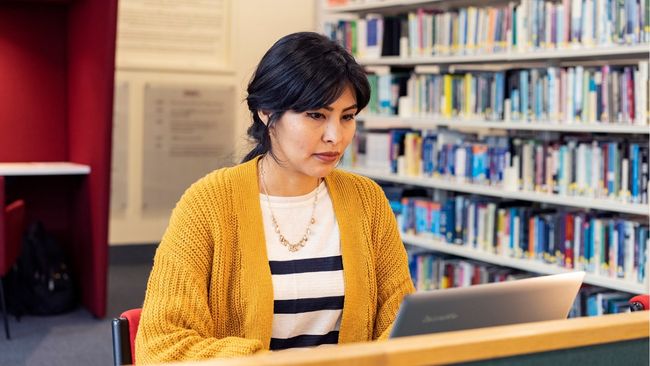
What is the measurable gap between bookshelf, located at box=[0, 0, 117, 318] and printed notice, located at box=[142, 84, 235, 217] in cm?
115

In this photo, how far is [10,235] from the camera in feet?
14.6

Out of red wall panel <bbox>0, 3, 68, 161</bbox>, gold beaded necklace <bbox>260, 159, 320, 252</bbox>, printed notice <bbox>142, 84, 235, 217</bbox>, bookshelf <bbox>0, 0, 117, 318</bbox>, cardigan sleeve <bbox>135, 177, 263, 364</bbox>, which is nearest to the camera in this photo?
cardigan sleeve <bbox>135, 177, 263, 364</bbox>

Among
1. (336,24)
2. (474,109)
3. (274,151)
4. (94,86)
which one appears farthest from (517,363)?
(336,24)

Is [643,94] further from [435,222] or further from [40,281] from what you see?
[40,281]

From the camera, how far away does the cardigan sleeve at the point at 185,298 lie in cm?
158

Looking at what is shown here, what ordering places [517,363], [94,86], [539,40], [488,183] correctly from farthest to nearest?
[94,86] < [488,183] < [539,40] < [517,363]

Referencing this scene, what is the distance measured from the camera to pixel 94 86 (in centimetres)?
497

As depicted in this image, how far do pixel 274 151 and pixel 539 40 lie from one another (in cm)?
267

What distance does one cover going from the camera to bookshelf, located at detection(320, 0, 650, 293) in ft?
12.6

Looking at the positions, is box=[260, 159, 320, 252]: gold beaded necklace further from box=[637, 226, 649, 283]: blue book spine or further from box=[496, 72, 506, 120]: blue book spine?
box=[496, 72, 506, 120]: blue book spine

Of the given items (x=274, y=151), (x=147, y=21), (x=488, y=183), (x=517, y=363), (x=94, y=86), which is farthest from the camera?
(x=147, y=21)

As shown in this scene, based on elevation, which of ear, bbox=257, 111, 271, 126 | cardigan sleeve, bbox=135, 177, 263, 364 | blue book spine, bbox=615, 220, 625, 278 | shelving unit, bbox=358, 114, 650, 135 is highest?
shelving unit, bbox=358, 114, 650, 135

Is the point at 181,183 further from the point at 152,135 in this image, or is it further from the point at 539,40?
the point at 539,40

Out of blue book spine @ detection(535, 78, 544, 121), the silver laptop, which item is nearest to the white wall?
blue book spine @ detection(535, 78, 544, 121)
